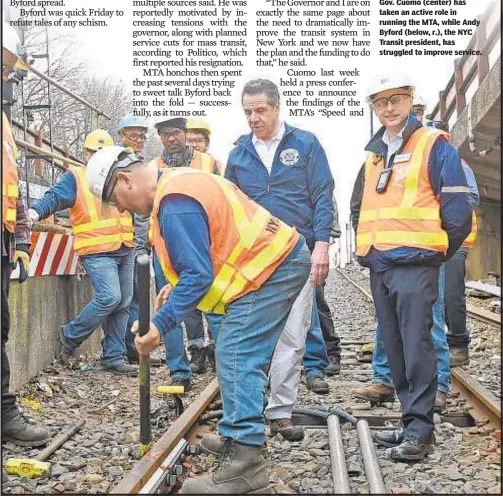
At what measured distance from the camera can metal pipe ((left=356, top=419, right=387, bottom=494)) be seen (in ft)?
8.57

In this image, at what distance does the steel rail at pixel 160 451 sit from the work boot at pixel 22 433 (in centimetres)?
57

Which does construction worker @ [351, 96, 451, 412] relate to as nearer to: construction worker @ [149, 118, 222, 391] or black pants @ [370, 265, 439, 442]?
black pants @ [370, 265, 439, 442]

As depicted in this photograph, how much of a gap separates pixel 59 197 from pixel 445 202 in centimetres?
258

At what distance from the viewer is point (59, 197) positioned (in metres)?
4.60

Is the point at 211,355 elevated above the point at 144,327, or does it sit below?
below

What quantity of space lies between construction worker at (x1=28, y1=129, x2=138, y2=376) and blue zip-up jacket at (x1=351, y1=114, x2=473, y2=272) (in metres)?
2.12

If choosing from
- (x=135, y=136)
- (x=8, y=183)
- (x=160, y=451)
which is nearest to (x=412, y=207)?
(x=160, y=451)

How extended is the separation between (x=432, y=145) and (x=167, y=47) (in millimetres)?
1329

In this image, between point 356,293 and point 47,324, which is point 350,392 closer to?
point 47,324

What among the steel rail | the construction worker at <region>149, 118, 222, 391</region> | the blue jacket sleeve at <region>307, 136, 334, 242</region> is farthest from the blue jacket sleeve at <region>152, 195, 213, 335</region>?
the construction worker at <region>149, 118, 222, 391</region>

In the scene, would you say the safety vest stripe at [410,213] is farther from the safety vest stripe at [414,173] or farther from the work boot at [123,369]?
the work boot at [123,369]

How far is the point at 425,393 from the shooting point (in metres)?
3.06

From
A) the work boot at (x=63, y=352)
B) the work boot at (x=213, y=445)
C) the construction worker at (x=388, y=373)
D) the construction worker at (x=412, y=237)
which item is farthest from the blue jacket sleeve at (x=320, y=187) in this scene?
the work boot at (x=63, y=352)

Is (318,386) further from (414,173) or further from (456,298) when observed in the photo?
(414,173)
